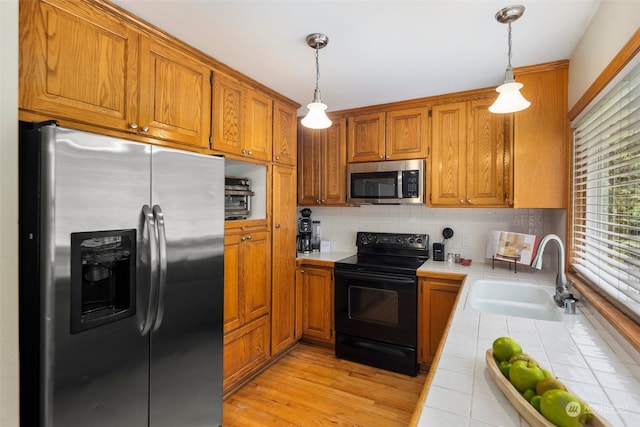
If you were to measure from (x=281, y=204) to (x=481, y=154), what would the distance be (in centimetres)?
168

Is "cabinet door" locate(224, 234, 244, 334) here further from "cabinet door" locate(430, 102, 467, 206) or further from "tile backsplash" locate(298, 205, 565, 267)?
"cabinet door" locate(430, 102, 467, 206)

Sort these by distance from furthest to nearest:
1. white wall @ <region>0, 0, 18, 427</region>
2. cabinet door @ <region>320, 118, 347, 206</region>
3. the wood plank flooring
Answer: cabinet door @ <region>320, 118, 347, 206</region> → the wood plank flooring → white wall @ <region>0, 0, 18, 427</region>

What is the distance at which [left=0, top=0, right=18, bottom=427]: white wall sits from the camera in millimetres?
1083

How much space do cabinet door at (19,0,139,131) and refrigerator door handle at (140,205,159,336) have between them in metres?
0.52

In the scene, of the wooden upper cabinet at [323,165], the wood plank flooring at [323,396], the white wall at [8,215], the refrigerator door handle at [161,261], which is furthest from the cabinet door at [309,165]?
the white wall at [8,215]

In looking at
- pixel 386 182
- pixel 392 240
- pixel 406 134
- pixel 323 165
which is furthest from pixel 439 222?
pixel 323 165

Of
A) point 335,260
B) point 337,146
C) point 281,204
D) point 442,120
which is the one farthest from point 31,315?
point 442,120

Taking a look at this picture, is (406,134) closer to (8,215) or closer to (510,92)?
(510,92)

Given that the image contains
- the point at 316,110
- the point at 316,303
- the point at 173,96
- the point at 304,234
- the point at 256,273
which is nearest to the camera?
the point at 316,110

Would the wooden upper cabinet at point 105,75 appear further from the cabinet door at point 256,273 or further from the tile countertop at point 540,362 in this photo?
the tile countertop at point 540,362

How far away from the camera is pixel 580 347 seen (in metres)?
1.21

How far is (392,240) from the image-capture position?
10.3ft

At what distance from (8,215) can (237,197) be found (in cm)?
143

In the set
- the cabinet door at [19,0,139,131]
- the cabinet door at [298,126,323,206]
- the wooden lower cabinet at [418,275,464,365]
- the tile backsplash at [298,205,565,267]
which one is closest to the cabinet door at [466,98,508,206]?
the tile backsplash at [298,205,565,267]
